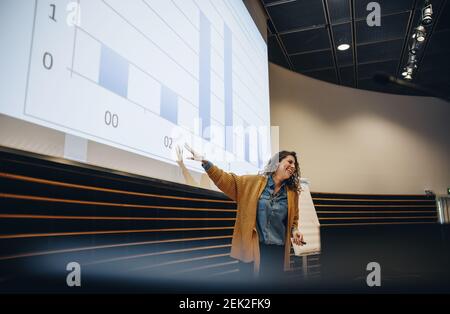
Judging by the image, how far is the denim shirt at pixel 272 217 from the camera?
1966 millimetres

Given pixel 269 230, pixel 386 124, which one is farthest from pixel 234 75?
pixel 386 124

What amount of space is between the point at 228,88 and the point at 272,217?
1.00 m

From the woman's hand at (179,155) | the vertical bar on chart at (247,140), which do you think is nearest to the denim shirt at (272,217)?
the woman's hand at (179,155)

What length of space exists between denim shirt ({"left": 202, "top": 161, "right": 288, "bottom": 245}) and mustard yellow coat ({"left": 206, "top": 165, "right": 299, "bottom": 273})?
0.10ft

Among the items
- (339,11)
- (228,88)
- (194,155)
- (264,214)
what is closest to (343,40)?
(339,11)

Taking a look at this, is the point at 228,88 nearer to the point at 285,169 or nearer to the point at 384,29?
the point at 285,169

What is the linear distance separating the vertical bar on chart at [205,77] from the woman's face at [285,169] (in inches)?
18.6

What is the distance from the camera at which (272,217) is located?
1.99 metres

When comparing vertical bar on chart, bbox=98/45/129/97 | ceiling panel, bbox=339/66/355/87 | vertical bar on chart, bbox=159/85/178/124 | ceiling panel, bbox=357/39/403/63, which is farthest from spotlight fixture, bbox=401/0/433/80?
vertical bar on chart, bbox=98/45/129/97

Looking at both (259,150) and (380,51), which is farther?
(380,51)

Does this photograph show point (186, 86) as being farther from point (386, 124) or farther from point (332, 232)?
point (386, 124)

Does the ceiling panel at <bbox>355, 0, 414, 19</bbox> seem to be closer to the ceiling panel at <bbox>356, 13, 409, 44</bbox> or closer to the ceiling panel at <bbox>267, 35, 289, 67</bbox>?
the ceiling panel at <bbox>356, 13, 409, 44</bbox>

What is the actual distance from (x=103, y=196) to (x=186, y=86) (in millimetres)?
799

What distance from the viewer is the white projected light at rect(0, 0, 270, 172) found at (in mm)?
1041
